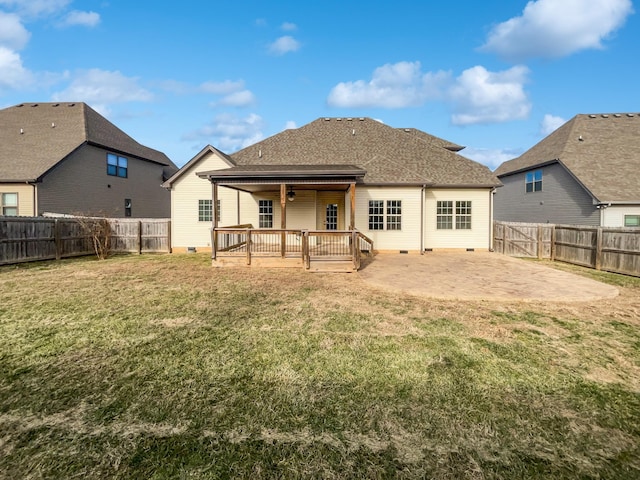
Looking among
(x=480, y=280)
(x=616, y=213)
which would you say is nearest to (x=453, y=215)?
(x=480, y=280)

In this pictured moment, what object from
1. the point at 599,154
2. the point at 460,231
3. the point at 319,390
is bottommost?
the point at 319,390

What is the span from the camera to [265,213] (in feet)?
57.4

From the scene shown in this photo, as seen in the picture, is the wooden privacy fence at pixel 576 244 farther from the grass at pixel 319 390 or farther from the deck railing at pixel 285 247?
the deck railing at pixel 285 247

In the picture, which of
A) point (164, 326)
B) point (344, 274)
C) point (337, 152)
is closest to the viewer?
point (164, 326)

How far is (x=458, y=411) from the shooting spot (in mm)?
3432

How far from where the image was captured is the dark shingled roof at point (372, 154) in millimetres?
16297

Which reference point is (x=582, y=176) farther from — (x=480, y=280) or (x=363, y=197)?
(x=480, y=280)

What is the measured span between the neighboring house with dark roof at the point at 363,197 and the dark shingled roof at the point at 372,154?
57 millimetres

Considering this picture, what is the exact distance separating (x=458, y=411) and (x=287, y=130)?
20.3 metres

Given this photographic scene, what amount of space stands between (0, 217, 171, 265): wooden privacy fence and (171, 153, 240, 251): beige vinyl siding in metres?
0.62

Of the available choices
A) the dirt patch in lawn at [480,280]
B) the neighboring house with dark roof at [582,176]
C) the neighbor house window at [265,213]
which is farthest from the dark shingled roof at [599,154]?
the neighbor house window at [265,213]

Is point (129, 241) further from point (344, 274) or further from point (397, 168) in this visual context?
point (397, 168)

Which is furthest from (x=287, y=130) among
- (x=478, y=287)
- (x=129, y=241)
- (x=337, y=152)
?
(x=478, y=287)

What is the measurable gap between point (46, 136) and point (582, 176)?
33.0 m
